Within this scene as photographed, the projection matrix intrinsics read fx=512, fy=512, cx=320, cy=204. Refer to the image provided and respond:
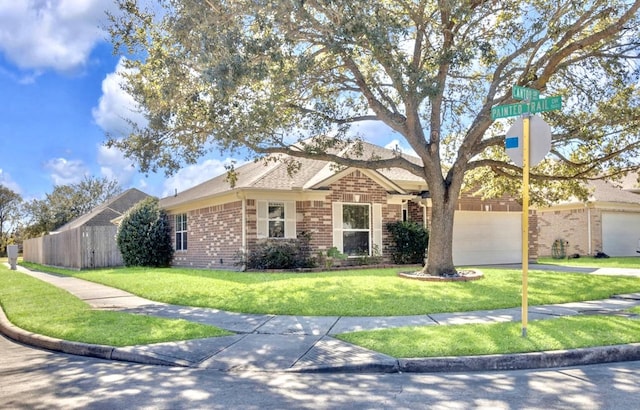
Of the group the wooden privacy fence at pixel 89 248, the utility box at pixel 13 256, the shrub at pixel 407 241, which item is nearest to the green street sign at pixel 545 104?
the shrub at pixel 407 241

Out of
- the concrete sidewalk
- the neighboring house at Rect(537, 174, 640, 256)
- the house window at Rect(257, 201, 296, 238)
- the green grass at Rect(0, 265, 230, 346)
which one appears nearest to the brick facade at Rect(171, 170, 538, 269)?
the house window at Rect(257, 201, 296, 238)

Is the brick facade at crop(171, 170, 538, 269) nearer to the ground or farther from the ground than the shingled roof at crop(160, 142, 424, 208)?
nearer to the ground

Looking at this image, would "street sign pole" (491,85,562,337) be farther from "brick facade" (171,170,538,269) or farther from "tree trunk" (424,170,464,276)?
"brick facade" (171,170,538,269)

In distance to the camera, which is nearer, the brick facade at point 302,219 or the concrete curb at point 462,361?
the concrete curb at point 462,361

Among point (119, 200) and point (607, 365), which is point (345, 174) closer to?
point (607, 365)

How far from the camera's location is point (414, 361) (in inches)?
231

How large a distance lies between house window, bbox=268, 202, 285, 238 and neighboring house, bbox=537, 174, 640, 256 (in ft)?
52.1

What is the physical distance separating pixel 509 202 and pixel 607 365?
1695 centimetres

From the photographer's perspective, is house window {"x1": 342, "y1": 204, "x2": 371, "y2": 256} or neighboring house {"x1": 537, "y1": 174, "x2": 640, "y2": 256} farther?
neighboring house {"x1": 537, "y1": 174, "x2": 640, "y2": 256}

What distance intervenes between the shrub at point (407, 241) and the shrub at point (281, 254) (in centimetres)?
341

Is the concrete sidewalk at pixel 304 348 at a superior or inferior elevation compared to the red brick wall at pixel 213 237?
inferior

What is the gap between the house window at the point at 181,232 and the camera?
72.5ft

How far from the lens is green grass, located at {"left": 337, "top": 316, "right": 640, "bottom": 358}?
6.18 meters

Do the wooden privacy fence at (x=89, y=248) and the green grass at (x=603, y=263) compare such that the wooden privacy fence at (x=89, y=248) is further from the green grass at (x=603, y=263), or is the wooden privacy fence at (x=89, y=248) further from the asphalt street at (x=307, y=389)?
the green grass at (x=603, y=263)
